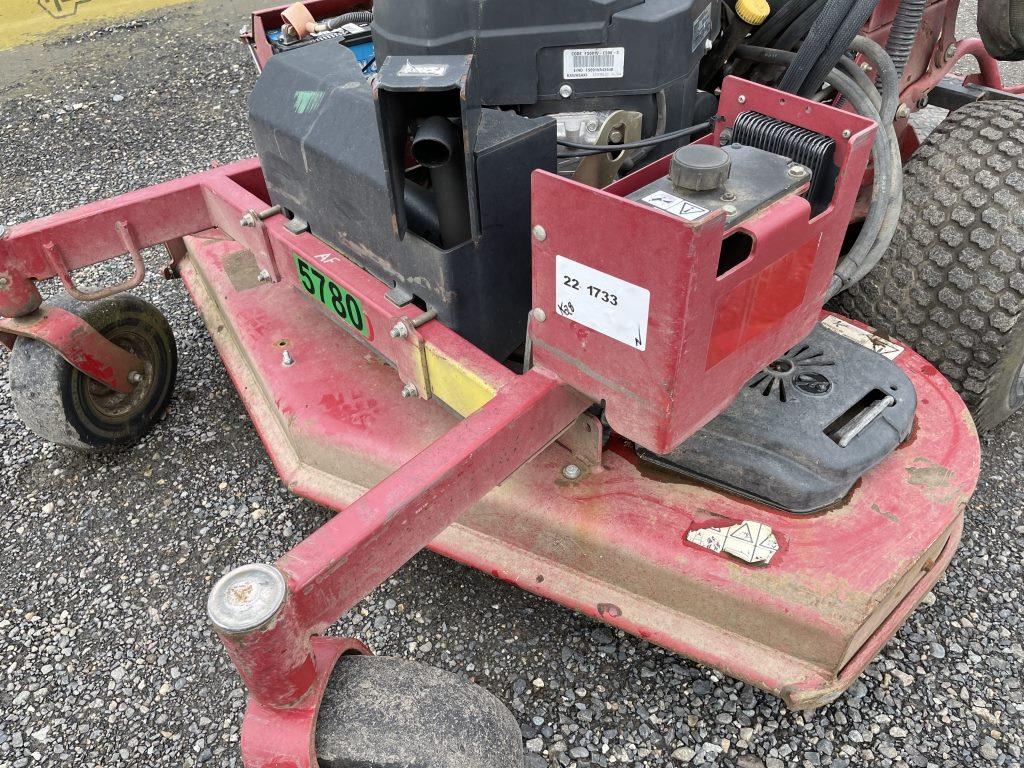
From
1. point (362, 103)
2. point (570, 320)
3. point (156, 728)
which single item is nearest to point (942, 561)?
point (570, 320)

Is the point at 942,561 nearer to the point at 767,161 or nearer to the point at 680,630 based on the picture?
the point at 680,630

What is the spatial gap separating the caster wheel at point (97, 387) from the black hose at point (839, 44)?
1.89 meters

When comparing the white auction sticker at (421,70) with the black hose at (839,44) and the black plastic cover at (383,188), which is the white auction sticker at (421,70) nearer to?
the black plastic cover at (383,188)

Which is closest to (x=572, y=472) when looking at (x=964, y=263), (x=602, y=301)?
(x=602, y=301)

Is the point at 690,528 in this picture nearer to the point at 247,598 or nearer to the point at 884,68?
Result: the point at 247,598

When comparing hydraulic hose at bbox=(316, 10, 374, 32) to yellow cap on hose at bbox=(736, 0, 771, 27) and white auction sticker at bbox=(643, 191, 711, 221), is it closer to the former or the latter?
yellow cap on hose at bbox=(736, 0, 771, 27)

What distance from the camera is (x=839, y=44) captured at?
1.78 meters

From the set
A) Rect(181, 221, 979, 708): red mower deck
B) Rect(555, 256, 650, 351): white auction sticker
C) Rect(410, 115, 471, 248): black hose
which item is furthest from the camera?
Rect(181, 221, 979, 708): red mower deck

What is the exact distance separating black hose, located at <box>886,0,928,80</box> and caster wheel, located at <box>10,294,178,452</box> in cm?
219

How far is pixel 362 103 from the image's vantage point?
5.50 feet

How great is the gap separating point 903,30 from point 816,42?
0.51m

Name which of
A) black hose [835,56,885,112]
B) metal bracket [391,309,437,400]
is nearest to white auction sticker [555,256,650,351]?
metal bracket [391,309,437,400]

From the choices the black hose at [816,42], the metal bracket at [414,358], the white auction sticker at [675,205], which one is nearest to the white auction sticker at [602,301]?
the white auction sticker at [675,205]

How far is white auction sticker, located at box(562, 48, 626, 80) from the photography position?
5.35 ft
